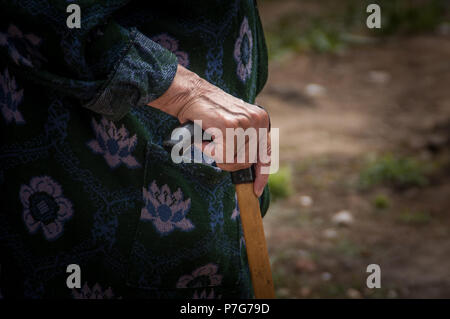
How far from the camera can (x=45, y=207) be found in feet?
3.76

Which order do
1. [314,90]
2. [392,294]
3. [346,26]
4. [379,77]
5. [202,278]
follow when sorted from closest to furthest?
1. [202,278]
2. [392,294]
3. [314,90]
4. [379,77]
5. [346,26]

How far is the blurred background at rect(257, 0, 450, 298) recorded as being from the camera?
2739 mm

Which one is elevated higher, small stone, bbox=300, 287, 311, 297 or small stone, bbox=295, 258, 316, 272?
small stone, bbox=295, 258, 316, 272

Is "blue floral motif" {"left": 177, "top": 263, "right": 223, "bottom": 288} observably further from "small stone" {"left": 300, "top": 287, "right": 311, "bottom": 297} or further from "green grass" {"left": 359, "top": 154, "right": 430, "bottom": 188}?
"green grass" {"left": 359, "top": 154, "right": 430, "bottom": 188}

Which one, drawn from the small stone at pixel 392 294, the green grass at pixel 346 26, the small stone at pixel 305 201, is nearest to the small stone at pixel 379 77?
the green grass at pixel 346 26

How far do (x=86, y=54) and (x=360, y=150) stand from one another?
10.7 ft

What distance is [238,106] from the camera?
1078 mm

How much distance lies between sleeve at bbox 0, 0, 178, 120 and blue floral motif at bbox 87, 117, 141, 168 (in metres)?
0.11

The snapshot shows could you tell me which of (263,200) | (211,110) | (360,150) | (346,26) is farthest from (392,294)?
(346,26)

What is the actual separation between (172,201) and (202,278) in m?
0.23

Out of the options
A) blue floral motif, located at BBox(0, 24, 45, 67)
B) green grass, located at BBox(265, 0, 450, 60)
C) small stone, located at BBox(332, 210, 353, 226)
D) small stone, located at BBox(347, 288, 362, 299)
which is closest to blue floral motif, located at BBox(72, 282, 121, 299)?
blue floral motif, located at BBox(0, 24, 45, 67)

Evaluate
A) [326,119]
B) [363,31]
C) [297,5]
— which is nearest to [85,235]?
[326,119]

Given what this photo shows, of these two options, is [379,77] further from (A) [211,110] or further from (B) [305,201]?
(A) [211,110]
